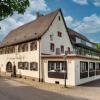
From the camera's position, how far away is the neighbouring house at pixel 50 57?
89.1 feet

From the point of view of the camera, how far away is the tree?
8055mm

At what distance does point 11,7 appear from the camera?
8219mm

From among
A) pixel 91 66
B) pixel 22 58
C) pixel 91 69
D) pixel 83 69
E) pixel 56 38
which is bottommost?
pixel 91 69

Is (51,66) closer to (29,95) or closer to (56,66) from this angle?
(56,66)

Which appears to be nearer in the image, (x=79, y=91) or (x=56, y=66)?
(x=79, y=91)

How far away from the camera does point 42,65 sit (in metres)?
30.6

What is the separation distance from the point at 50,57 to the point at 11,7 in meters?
21.3

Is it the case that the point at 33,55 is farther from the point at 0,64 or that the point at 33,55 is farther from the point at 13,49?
the point at 0,64

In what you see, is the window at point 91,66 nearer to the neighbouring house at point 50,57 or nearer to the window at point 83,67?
the neighbouring house at point 50,57

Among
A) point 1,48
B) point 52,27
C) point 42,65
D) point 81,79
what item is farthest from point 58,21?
point 1,48

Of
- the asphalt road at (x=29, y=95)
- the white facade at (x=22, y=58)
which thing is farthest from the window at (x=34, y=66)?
the asphalt road at (x=29, y=95)

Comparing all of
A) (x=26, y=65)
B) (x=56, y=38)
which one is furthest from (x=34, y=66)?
(x=56, y=38)

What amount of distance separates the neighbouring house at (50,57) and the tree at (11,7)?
56.3 ft

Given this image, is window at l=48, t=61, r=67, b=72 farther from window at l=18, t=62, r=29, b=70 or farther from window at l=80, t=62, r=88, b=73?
window at l=18, t=62, r=29, b=70
